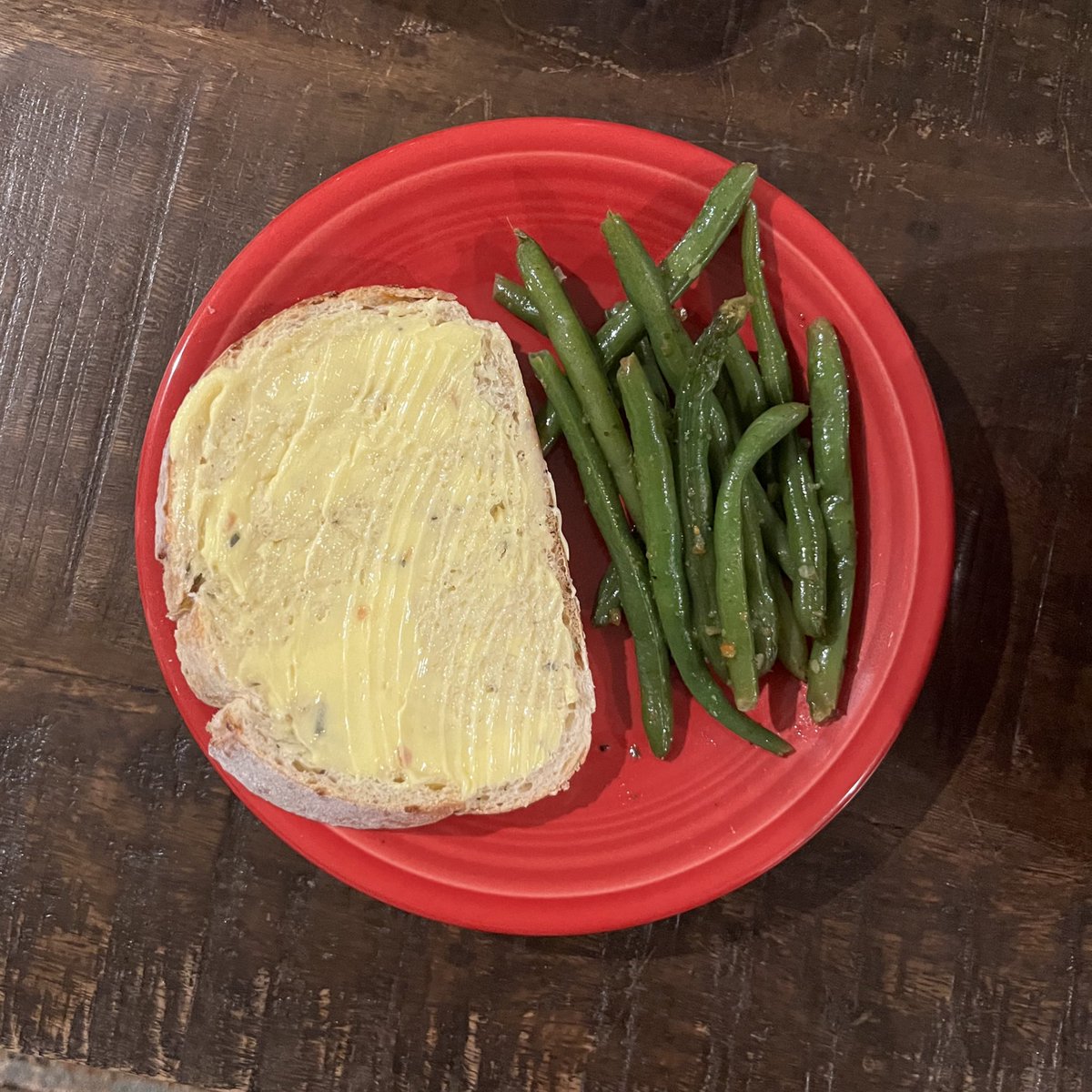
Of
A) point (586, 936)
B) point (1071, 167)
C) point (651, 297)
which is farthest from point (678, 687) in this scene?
point (1071, 167)

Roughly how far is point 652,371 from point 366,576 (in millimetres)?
1071

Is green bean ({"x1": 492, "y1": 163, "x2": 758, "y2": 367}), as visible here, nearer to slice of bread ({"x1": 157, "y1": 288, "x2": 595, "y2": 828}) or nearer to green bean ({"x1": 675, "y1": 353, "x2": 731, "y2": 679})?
green bean ({"x1": 675, "y1": 353, "x2": 731, "y2": 679})

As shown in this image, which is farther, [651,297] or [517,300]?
[517,300]

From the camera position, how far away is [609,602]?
2580mm

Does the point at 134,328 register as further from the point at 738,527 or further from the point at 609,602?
the point at 738,527

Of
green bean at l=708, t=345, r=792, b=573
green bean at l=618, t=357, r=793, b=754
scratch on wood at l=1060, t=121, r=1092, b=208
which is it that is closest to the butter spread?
green bean at l=618, t=357, r=793, b=754

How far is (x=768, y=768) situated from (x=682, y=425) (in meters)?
1.12

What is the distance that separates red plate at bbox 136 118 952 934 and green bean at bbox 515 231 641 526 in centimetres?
24

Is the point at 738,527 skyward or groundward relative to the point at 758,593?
skyward

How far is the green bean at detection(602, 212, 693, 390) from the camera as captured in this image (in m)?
2.38

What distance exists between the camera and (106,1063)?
9.07ft

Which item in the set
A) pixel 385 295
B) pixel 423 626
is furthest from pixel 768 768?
pixel 385 295

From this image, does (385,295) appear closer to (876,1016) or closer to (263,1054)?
(263,1054)

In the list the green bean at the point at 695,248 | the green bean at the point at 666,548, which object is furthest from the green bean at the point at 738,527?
the green bean at the point at 695,248
